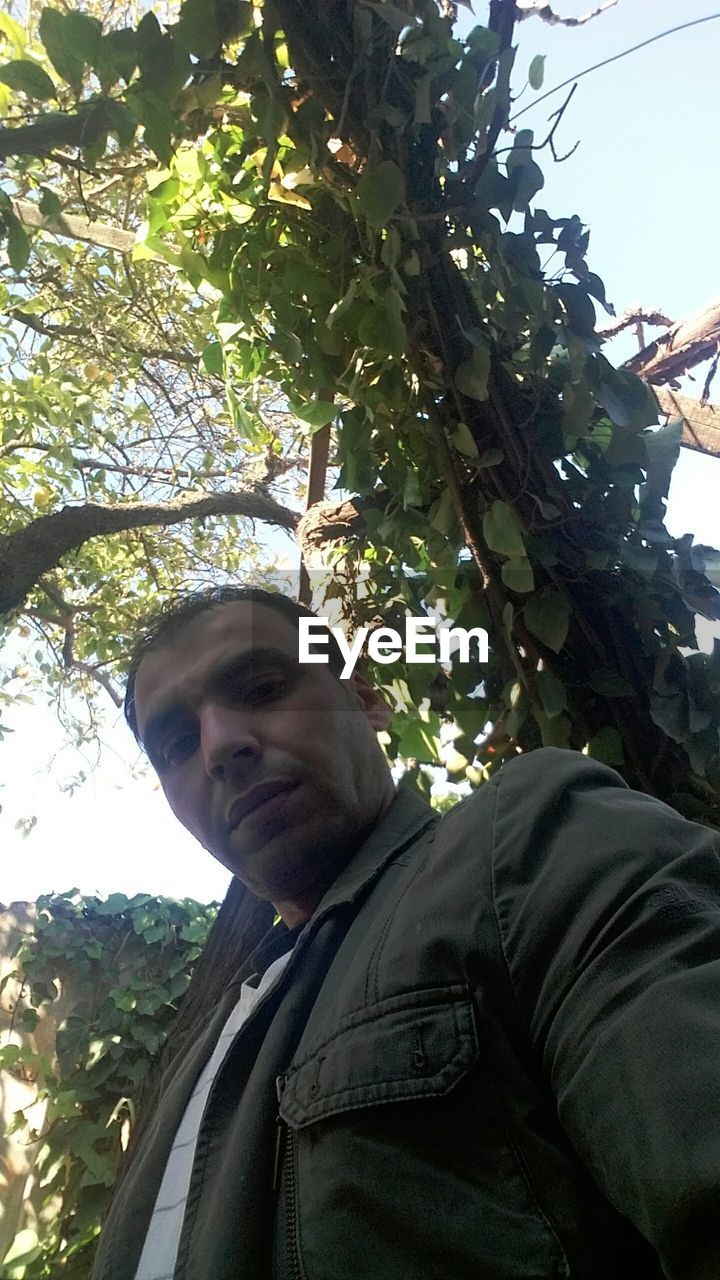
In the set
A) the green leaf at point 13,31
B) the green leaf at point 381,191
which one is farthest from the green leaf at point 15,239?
the green leaf at point 381,191

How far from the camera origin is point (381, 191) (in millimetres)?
931

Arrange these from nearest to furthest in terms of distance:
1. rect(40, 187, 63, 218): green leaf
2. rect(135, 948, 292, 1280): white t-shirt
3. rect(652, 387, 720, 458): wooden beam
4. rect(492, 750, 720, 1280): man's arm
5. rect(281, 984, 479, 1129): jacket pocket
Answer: rect(492, 750, 720, 1280): man's arm → rect(281, 984, 479, 1129): jacket pocket → rect(135, 948, 292, 1280): white t-shirt → rect(40, 187, 63, 218): green leaf → rect(652, 387, 720, 458): wooden beam

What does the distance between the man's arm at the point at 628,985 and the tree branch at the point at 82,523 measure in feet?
5.80

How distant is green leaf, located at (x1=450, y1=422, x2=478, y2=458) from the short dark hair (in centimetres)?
32

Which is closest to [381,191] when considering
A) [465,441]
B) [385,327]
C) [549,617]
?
[385,327]

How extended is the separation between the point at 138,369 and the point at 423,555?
1.76 m

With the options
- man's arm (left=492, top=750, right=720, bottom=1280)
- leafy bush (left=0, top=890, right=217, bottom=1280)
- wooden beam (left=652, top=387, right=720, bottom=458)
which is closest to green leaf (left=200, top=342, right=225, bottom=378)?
wooden beam (left=652, top=387, right=720, bottom=458)

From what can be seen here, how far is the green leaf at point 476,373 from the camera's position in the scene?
0.96 m

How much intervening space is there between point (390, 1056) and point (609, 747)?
22.2 inches

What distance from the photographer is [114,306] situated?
248 centimetres

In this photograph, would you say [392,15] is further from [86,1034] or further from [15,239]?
[86,1034]

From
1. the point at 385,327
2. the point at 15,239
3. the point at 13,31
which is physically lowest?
the point at 385,327

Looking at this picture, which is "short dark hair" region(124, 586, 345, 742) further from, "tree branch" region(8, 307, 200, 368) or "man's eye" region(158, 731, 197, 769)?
"tree branch" region(8, 307, 200, 368)
